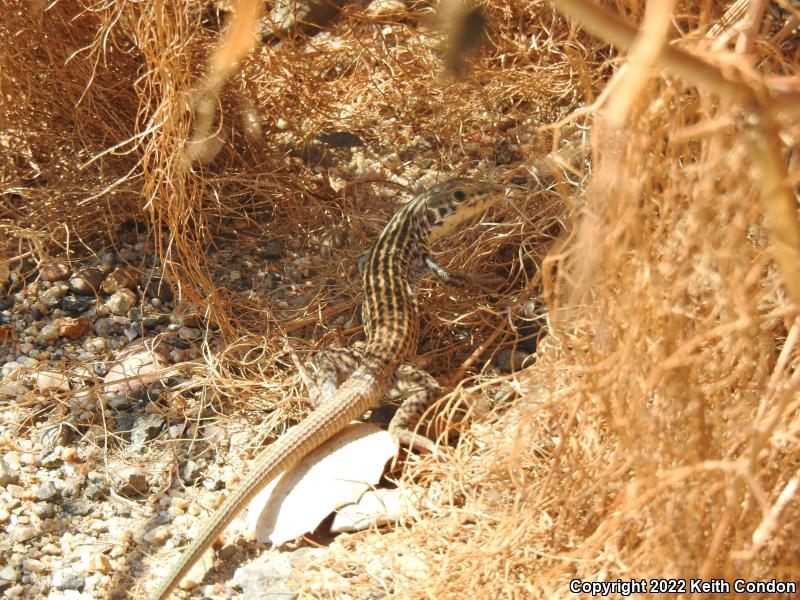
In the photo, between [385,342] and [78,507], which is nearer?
[78,507]

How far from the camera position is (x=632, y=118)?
5.69ft

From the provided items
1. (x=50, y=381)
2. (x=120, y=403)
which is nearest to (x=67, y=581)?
(x=120, y=403)

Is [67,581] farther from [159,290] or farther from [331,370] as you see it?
[159,290]

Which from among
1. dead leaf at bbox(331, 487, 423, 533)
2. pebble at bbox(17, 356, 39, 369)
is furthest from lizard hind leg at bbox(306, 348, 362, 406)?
pebble at bbox(17, 356, 39, 369)

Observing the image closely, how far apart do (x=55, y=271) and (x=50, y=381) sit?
25.9 inches

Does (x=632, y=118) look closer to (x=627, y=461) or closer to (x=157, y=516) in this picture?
(x=627, y=461)

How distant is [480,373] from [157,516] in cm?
136

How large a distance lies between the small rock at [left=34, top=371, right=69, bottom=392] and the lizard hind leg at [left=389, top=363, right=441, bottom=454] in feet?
4.57

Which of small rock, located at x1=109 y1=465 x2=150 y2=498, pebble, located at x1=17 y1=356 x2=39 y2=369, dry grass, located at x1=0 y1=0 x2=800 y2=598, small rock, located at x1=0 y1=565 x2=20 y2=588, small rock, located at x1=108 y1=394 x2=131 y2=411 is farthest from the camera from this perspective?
pebble, located at x1=17 y1=356 x2=39 y2=369

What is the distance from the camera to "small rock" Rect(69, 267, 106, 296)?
381 centimetres

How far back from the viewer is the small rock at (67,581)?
2.71m

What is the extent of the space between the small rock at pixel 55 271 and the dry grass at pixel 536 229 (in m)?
0.08

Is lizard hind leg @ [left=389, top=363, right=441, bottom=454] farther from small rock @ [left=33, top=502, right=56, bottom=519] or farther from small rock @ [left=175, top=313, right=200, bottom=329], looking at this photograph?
small rock @ [left=33, top=502, right=56, bottom=519]

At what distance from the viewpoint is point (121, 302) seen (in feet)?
12.4
